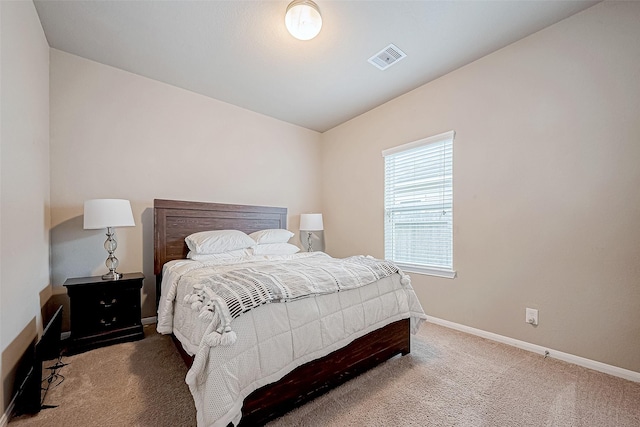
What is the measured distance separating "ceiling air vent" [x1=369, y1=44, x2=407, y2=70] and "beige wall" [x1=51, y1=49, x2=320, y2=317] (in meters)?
1.87

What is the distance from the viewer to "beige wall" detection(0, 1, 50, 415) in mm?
1456

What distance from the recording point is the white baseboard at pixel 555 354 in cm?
183

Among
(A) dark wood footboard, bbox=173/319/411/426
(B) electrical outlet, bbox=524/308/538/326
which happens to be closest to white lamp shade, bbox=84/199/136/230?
(A) dark wood footboard, bbox=173/319/411/426

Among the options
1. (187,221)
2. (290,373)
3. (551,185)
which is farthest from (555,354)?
(187,221)

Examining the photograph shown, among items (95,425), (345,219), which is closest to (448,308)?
(345,219)

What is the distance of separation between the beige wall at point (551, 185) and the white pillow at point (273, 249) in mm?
1611

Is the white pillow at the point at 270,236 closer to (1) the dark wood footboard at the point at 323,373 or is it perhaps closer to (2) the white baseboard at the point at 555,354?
(1) the dark wood footboard at the point at 323,373

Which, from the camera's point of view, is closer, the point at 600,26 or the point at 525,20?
the point at 600,26

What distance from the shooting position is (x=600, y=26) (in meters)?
1.97

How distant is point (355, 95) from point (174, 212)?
2.53m

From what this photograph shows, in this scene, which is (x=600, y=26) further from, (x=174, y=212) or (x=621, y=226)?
(x=174, y=212)

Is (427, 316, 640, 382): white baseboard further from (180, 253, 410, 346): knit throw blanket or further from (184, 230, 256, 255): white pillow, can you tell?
(184, 230, 256, 255): white pillow

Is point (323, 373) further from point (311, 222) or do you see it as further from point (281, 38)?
point (281, 38)

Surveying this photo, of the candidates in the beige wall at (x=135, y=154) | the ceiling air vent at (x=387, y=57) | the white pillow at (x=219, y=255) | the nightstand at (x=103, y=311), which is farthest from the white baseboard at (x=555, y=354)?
the nightstand at (x=103, y=311)
